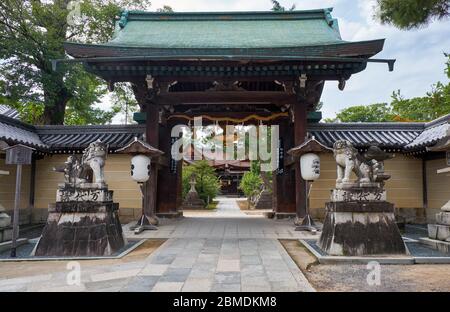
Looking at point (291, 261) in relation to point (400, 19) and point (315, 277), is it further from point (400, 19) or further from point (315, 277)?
point (400, 19)

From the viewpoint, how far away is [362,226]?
6062 millimetres

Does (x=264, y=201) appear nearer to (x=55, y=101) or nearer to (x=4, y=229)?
(x=55, y=101)

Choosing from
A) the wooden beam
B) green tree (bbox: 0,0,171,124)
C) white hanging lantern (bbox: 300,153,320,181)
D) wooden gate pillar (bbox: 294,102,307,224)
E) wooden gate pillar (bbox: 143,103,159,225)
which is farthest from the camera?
green tree (bbox: 0,0,171,124)

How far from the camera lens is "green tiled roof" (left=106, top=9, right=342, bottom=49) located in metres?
11.3

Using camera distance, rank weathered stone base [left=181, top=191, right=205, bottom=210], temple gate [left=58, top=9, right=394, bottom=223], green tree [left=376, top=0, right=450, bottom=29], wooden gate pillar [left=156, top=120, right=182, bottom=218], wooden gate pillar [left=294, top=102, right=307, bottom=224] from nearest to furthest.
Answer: green tree [left=376, top=0, right=450, bottom=29] < temple gate [left=58, top=9, right=394, bottom=223] < wooden gate pillar [left=294, top=102, right=307, bottom=224] < wooden gate pillar [left=156, top=120, right=182, bottom=218] < weathered stone base [left=181, top=191, right=205, bottom=210]

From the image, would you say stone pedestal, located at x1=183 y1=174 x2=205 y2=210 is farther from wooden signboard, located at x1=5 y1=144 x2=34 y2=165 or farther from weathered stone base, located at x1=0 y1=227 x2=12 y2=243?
wooden signboard, located at x1=5 y1=144 x2=34 y2=165

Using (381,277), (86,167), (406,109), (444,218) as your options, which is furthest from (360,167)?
(406,109)

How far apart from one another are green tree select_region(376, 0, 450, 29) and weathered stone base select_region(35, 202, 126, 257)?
654cm

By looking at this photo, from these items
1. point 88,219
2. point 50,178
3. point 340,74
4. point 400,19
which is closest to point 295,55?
point 340,74

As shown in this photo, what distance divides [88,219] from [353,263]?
4920mm

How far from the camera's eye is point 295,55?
934cm

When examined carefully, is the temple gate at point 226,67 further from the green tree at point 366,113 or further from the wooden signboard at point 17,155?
the green tree at point 366,113

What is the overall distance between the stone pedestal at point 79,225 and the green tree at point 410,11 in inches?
253

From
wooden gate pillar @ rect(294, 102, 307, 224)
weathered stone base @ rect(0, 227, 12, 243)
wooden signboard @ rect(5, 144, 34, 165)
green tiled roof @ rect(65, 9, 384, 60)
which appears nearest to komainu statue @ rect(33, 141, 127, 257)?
wooden signboard @ rect(5, 144, 34, 165)
